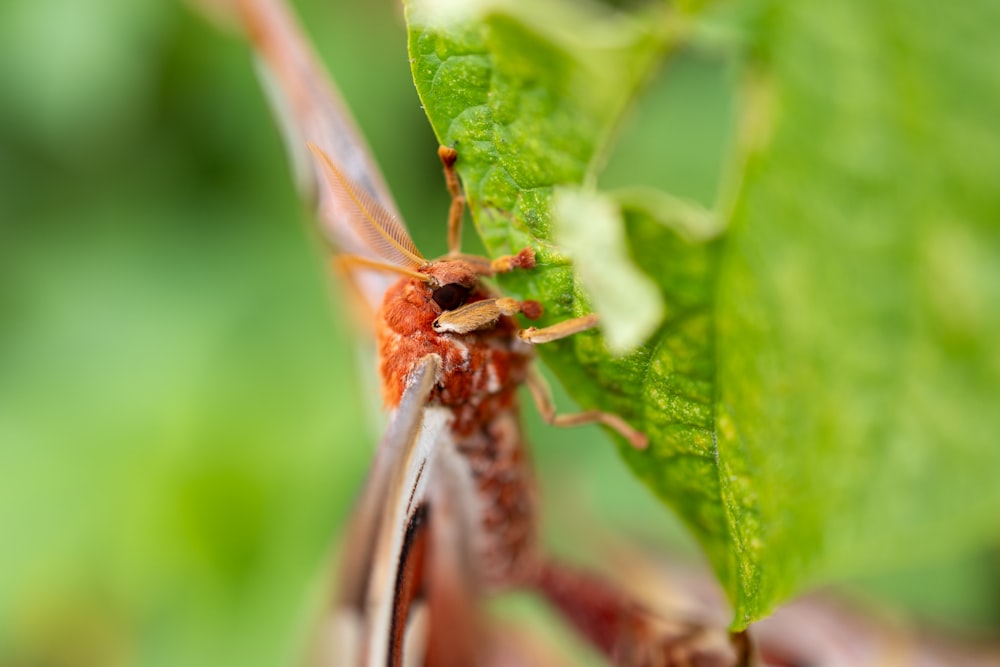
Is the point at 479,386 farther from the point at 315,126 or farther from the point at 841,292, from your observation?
the point at 841,292

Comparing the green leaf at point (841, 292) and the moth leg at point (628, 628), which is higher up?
the green leaf at point (841, 292)

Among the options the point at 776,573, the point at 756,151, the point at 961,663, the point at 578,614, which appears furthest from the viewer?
the point at 961,663

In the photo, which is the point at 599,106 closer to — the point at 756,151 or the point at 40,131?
the point at 756,151

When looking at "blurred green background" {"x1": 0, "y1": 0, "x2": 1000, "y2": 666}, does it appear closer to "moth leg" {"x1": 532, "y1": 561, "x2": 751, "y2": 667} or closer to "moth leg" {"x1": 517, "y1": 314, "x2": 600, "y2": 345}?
"moth leg" {"x1": 532, "y1": 561, "x2": 751, "y2": 667}

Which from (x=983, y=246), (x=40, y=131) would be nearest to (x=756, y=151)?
(x=983, y=246)

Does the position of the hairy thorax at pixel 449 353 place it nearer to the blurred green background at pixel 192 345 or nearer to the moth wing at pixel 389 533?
the moth wing at pixel 389 533

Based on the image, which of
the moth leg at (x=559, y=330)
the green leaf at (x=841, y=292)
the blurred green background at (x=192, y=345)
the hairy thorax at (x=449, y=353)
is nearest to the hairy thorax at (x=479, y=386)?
the hairy thorax at (x=449, y=353)

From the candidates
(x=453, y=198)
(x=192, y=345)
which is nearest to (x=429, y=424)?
(x=453, y=198)
